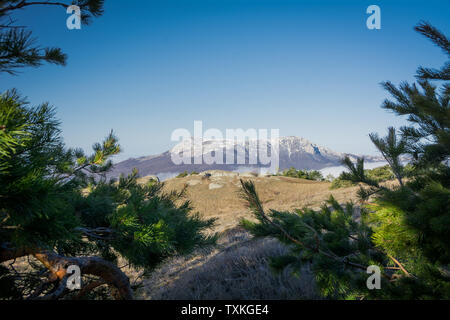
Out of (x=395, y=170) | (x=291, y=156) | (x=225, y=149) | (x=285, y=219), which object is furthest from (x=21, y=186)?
(x=291, y=156)

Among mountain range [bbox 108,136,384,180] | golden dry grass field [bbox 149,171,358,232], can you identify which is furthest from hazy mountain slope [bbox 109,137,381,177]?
golden dry grass field [bbox 149,171,358,232]

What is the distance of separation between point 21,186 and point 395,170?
285 cm

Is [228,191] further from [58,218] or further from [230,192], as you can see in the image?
[58,218]

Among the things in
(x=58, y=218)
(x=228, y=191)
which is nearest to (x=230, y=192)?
(x=228, y=191)

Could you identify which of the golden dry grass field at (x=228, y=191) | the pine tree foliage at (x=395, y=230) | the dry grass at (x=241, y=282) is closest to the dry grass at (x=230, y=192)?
the golden dry grass field at (x=228, y=191)

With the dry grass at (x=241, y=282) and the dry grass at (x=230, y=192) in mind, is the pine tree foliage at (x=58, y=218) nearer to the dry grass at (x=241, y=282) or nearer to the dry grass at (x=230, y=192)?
the dry grass at (x=241, y=282)

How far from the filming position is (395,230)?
129cm

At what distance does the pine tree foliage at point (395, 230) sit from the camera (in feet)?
4.02

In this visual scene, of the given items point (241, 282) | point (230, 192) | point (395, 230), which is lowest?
point (230, 192)

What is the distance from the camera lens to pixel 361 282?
150 cm

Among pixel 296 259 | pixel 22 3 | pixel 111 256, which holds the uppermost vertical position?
pixel 22 3

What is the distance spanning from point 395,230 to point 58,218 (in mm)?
1718

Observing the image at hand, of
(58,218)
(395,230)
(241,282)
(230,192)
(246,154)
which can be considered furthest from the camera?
(246,154)
